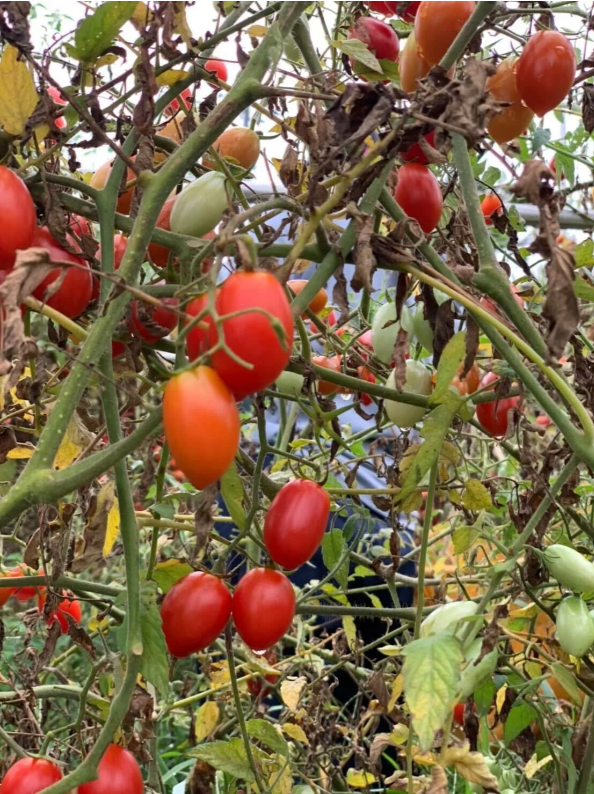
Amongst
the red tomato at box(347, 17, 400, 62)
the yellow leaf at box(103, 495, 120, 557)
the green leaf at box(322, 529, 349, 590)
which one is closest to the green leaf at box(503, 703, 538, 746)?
the green leaf at box(322, 529, 349, 590)

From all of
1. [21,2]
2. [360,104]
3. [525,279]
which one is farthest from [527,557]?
[21,2]

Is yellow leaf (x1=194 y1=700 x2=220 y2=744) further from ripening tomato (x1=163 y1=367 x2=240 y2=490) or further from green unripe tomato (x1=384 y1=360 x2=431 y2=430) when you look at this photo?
ripening tomato (x1=163 y1=367 x2=240 y2=490)

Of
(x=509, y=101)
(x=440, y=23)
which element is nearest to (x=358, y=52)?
(x=440, y=23)

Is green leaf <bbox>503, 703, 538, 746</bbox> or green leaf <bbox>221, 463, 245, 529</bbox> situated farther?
green leaf <bbox>503, 703, 538, 746</bbox>

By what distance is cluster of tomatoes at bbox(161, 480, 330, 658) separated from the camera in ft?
2.23

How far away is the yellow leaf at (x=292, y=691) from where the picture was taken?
107 cm

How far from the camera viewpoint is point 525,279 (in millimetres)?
906

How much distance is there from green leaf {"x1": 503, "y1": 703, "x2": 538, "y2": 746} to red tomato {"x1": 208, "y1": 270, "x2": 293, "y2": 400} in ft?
2.16

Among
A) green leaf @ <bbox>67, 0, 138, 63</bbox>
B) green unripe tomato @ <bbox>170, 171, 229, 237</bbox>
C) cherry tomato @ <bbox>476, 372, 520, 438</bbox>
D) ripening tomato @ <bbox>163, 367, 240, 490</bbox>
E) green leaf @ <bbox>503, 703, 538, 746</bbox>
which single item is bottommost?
green leaf @ <bbox>503, 703, 538, 746</bbox>

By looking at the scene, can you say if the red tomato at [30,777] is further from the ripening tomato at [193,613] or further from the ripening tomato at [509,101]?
the ripening tomato at [509,101]

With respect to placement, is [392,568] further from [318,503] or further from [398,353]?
[398,353]

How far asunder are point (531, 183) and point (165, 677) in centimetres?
42

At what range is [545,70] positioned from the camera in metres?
0.70

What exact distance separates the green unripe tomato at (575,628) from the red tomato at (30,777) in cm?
43
